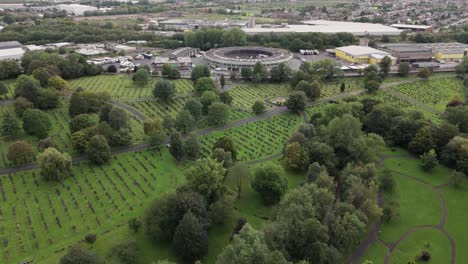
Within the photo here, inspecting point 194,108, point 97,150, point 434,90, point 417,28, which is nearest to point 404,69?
point 434,90

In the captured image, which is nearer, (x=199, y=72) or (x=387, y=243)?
(x=387, y=243)

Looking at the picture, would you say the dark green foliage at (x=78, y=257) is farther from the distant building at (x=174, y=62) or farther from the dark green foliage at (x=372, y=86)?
the distant building at (x=174, y=62)

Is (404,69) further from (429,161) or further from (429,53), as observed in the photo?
(429,161)

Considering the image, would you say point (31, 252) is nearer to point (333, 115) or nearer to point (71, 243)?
point (71, 243)

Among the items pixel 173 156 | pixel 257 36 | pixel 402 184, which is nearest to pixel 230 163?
pixel 173 156

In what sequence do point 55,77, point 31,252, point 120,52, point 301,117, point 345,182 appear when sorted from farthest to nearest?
1. point 120,52
2. point 55,77
3. point 301,117
4. point 345,182
5. point 31,252

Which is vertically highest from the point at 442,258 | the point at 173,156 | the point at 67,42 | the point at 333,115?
the point at 67,42
